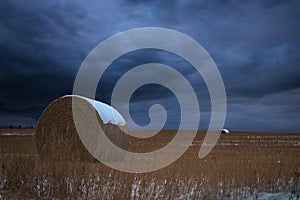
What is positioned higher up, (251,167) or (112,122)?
(112,122)

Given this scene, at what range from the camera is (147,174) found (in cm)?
719

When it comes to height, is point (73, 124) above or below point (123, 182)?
above

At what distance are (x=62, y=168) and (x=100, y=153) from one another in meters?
4.40

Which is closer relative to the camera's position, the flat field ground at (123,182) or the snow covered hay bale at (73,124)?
the flat field ground at (123,182)

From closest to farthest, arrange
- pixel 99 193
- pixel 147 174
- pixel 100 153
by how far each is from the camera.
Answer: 1. pixel 99 193
2. pixel 147 174
3. pixel 100 153

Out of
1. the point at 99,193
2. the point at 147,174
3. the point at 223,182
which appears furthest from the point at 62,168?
the point at 223,182

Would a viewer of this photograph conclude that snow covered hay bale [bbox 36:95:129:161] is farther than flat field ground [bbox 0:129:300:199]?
Yes

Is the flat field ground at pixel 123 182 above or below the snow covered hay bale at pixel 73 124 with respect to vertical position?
below

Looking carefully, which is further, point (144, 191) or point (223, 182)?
point (223, 182)

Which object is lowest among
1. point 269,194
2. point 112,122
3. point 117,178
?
point 269,194

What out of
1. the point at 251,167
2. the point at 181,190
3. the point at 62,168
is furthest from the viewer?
the point at 251,167

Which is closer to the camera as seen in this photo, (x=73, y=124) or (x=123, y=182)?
(x=123, y=182)

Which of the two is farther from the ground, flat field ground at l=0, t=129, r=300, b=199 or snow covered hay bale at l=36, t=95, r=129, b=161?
snow covered hay bale at l=36, t=95, r=129, b=161

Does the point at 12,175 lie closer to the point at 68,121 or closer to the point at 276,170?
the point at 68,121
